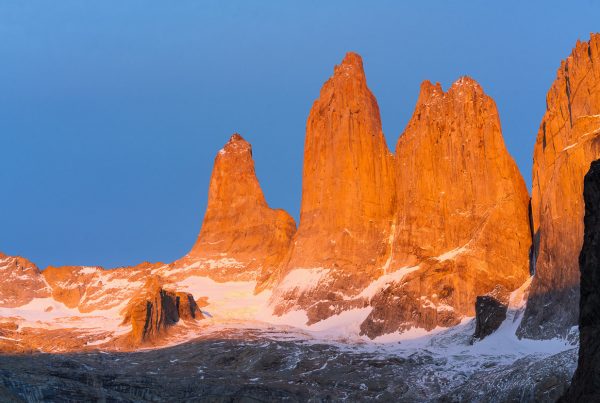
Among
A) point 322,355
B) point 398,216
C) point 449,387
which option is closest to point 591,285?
point 449,387

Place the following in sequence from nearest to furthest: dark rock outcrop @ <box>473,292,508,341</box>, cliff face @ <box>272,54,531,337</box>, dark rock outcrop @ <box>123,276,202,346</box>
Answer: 1. dark rock outcrop @ <box>473,292,508,341</box>
2. cliff face @ <box>272,54,531,337</box>
3. dark rock outcrop @ <box>123,276,202,346</box>

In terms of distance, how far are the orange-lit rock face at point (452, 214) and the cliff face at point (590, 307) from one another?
138659 millimetres

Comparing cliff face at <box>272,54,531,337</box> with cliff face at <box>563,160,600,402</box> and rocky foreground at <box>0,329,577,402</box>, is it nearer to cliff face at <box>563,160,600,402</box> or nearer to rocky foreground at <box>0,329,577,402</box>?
rocky foreground at <box>0,329,577,402</box>

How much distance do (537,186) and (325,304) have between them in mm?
41924

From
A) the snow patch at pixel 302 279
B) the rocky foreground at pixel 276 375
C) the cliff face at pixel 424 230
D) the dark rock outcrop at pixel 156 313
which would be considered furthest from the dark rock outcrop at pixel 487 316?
the dark rock outcrop at pixel 156 313

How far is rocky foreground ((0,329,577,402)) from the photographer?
11588cm

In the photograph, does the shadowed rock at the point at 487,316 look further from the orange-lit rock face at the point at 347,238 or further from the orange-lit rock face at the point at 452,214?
the orange-lit rock face at the point at 347,238

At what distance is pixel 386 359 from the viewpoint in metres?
145

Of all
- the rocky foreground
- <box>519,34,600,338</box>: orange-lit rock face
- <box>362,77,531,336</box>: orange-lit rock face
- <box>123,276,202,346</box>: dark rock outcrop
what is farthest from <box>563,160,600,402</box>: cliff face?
<box>123,276,202,346</box>: dark rock outcrop

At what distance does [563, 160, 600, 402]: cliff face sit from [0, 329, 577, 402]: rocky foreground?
278 ft

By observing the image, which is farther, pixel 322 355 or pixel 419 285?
pixel 419 285

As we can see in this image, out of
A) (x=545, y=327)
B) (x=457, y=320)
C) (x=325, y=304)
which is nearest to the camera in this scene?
(x=545, y=327)

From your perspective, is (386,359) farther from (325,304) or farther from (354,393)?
(325,304)

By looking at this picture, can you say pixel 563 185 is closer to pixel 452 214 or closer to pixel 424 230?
pixel 452 214
